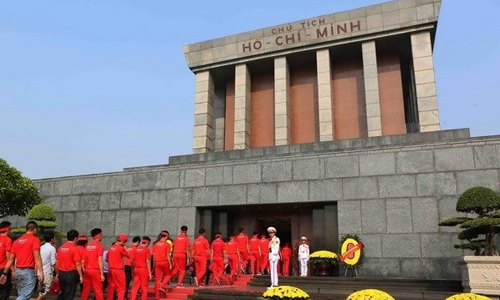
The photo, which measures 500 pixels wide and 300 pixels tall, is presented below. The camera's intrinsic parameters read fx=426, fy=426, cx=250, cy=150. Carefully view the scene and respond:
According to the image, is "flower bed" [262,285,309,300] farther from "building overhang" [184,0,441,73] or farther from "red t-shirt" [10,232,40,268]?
"building overhang" [184,0,441,73]

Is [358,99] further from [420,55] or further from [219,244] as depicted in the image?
[219,244]

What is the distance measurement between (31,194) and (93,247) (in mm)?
11626

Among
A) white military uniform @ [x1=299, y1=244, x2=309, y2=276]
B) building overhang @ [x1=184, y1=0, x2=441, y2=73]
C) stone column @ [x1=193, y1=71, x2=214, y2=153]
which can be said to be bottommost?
white military uniform @ [x1=299, y1=244, x2=309, y2=276]

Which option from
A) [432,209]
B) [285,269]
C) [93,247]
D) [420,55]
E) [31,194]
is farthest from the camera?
[420,55]

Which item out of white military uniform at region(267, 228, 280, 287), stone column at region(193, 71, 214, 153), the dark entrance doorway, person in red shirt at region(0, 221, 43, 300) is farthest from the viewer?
stone column at region(193, 71, 214, 153)

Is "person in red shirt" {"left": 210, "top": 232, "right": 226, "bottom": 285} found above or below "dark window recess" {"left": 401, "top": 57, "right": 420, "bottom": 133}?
below

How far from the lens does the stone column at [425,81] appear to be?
20625 millimetres

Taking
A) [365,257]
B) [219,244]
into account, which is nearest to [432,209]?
[365,257]

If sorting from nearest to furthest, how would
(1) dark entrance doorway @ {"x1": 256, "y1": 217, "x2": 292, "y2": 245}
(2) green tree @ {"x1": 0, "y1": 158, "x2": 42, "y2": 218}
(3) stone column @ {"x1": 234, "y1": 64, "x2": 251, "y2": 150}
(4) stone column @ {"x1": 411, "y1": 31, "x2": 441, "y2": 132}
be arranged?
(1) dark entrance doorway @ {"x1": 256, "y1": 217, "x2": 292, "y2": 245} → (2) green tree @ {"x1": 0, "y1": 158, "x2": 42, "y2": 218} → (4) stone column @ {"x1": 411, "y1": 31, "x2": 441, "y2": 132} → (3) stone column @ {"x1": 234, "y1": 64, "x2": 251, "y2": 150}

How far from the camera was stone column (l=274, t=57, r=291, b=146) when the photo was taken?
76.7ft

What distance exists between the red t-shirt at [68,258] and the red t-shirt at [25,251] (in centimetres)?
89

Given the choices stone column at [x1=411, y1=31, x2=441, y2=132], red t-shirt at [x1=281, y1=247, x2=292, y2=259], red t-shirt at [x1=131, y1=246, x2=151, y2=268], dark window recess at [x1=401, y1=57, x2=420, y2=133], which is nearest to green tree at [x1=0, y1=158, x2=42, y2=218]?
red t-shirt at [x1=131, y1=246, x2=151, y2=268]

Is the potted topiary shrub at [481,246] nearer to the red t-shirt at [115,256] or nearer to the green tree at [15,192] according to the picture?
the red t-shirt at [115,256]

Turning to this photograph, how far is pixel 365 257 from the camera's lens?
14719 mm
